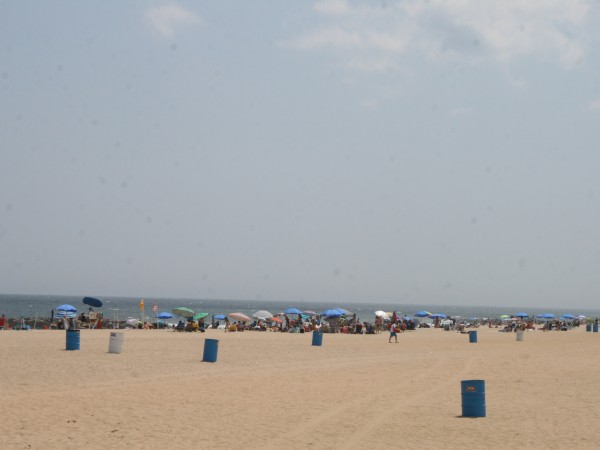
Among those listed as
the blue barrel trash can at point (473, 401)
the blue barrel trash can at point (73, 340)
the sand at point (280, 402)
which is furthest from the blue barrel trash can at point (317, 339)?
the blue barrel trash can at point (473, 401)

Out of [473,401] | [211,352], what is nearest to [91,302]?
[211,352]

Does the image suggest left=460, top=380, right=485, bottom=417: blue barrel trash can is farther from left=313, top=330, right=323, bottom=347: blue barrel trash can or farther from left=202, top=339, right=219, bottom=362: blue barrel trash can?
left=313, top=330, right=323, bottom=347: blue barrel trash can

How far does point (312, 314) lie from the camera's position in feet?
191

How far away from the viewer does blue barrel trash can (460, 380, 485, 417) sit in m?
11.8

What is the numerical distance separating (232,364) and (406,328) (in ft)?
122

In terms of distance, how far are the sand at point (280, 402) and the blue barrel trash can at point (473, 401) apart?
223 mm

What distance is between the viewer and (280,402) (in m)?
13.2

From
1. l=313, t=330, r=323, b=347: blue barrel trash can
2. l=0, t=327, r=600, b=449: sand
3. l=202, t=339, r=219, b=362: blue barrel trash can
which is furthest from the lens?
l=313, t=330, r=323, b=347: blue barrel trash can

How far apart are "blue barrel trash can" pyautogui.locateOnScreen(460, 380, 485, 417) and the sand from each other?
0.73 feet

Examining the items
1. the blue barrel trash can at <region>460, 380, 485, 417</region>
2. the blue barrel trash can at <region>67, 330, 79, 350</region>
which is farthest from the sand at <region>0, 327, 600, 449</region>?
the blue barrel trash can at <region>67, 330, 79, 350</region>

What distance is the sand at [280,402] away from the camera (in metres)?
9.84

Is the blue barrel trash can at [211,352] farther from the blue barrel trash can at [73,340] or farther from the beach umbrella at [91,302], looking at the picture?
the beach umbrella at [91,302]

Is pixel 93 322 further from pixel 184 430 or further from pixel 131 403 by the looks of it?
pixel 184 430

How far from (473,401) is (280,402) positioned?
11.5ft
